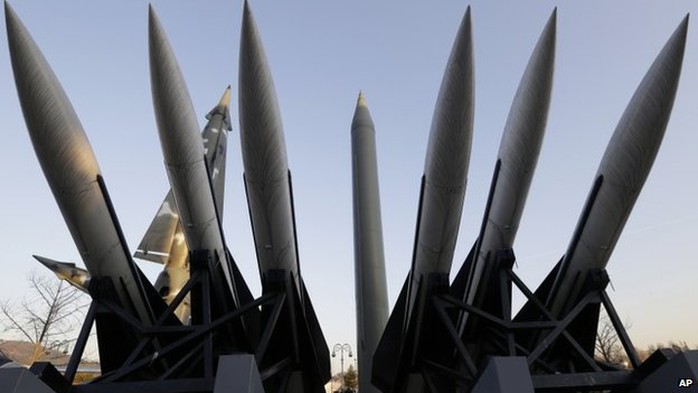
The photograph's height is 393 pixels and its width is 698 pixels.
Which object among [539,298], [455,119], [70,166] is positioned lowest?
[539,298]

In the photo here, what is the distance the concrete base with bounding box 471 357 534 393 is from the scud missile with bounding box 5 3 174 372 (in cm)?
382

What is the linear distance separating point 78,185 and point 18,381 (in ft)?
5.78

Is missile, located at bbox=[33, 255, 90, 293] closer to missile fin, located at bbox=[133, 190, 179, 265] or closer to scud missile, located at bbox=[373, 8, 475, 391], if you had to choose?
missile fin, located at bbox=[133, 190, 179, 265]

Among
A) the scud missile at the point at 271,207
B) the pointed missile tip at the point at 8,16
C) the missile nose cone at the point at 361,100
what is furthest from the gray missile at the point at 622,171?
the missile nose cone at the point at 361,100

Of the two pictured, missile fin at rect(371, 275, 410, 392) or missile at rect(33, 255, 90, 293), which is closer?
missile fin at rect(371, 275, 410, 392)

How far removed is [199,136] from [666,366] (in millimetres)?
5061

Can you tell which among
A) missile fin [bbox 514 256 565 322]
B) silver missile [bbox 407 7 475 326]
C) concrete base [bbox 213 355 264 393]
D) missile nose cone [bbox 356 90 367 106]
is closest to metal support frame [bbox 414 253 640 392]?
missile fin [bbox 514 256 565 322]

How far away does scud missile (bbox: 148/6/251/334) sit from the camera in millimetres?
4812

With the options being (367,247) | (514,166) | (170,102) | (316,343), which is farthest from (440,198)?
(367,247)

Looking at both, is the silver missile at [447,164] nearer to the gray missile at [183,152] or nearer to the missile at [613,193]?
the missile at [613,193]

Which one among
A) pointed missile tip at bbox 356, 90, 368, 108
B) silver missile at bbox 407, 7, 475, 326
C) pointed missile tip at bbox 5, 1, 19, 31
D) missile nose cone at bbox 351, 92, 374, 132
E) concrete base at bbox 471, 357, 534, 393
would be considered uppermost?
pointed missile tip at bbox 356, 90, 368, 108

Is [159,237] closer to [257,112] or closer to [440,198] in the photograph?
[257,112]

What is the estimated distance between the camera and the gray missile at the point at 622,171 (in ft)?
15.3

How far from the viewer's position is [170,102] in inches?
192
